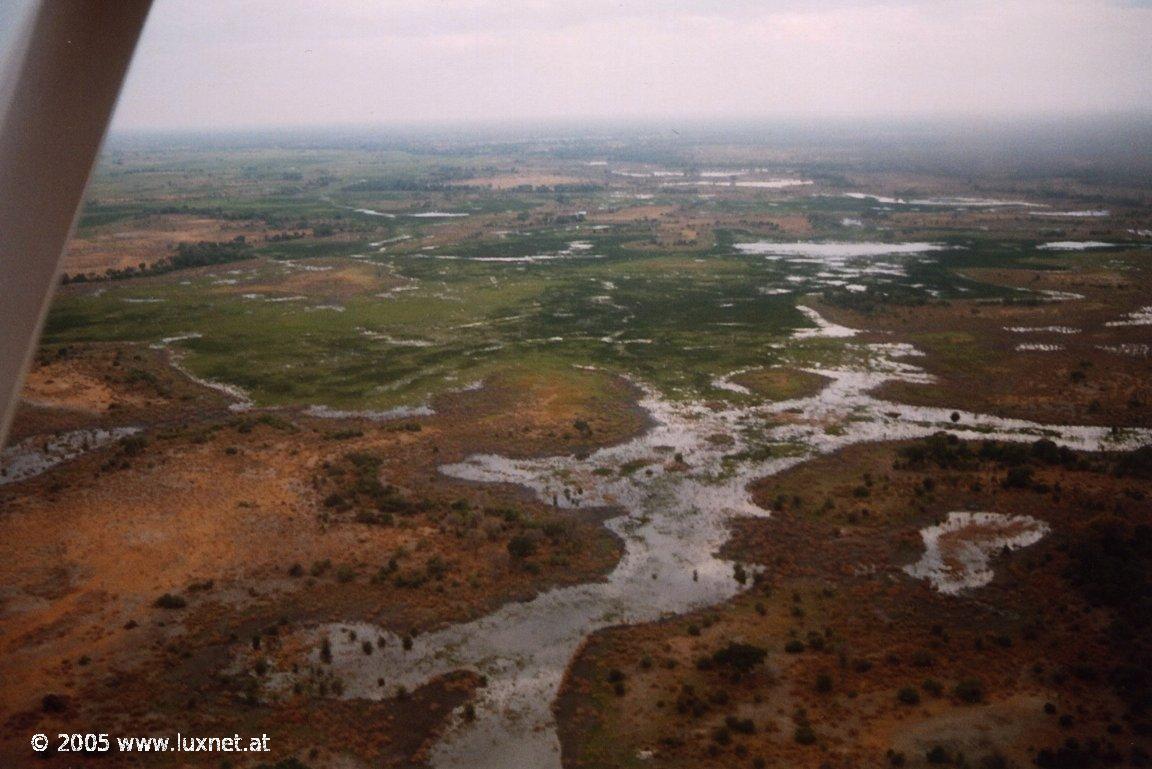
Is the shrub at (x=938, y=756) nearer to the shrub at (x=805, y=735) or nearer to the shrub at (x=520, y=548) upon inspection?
the shrub at (x=805, y=735)

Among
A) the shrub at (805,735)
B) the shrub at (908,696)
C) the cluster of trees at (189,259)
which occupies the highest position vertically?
the cluster of trees at (189,259)

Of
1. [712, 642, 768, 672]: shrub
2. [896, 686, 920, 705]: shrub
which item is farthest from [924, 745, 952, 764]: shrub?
[712, 642, 768, 672]: shrub

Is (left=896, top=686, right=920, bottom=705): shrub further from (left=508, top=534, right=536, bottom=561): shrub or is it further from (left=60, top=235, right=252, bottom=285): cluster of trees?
(left=60, top=235, right=252, bottom=285): cluster of trees

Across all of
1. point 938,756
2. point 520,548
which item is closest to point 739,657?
point 938,756

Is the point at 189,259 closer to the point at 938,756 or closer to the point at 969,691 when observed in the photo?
the point at 969,691

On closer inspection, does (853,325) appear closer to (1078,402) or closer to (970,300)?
(970,300)

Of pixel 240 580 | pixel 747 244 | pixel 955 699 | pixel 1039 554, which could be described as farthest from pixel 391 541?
pixel 747 244

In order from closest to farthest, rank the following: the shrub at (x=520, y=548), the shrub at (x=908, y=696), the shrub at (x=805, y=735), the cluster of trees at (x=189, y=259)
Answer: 1. the shrub at (x=805, y=735)
2. the shrub at (x=908, y=696)
3. the shrub at (x=520, y=548)
4. the cluster of trees at (x=189, y=259)

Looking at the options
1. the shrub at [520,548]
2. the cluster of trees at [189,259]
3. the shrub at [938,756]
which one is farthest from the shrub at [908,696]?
the cluster of trees at [189,259]

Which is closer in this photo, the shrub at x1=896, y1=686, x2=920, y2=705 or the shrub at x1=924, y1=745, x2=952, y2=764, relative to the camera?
the shrub at x1=924, y1=745, x2=952, y2=764

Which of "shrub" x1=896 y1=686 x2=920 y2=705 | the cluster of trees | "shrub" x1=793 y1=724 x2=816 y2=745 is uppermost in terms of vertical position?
Answer: the cluster of trees

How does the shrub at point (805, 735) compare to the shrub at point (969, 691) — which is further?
the shrub at point (969, 691)
